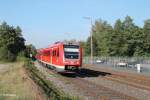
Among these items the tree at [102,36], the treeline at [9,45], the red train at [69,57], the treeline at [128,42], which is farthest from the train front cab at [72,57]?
the tree at [102,36]

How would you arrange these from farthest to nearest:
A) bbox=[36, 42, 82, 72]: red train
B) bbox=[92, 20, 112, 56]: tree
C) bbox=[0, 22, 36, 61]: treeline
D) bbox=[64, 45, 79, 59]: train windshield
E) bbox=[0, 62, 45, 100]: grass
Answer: bbox=[92, 20, 112, 56]: tree
bbox=[0, 22, 36, 61]: treeline
bbox=[64, 45, 79, 59]: train windshield
bbox=[36, 42, 82, 72]: red train
bbox=[0, 62, 45, 100]: grass

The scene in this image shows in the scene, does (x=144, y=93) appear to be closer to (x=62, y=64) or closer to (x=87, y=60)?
(x=62, y=64)

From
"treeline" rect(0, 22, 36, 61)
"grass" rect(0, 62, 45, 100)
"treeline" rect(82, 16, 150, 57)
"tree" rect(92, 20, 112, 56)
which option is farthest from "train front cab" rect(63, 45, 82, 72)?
"tree" rect(92, 20, 112, 56)

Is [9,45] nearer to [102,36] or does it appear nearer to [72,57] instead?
[102,36]

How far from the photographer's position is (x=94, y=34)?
502 ft

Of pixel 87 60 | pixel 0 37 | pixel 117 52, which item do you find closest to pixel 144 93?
pixel 87 60

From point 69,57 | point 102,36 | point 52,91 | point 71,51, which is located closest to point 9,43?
point 102,36

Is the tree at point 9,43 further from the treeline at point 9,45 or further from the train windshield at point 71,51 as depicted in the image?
the train windshield at point 71,51

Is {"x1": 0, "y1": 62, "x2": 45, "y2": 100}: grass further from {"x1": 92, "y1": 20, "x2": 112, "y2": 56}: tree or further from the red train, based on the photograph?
{"x1": 92, "y1": 20, "x2": 112, "y2": 56}: tree

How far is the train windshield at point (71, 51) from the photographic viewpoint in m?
35.5

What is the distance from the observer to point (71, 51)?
35750mm

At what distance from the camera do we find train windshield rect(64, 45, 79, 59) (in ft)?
117

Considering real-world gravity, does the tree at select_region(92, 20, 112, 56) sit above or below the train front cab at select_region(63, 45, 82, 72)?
above

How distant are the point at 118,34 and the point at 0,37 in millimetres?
35435
